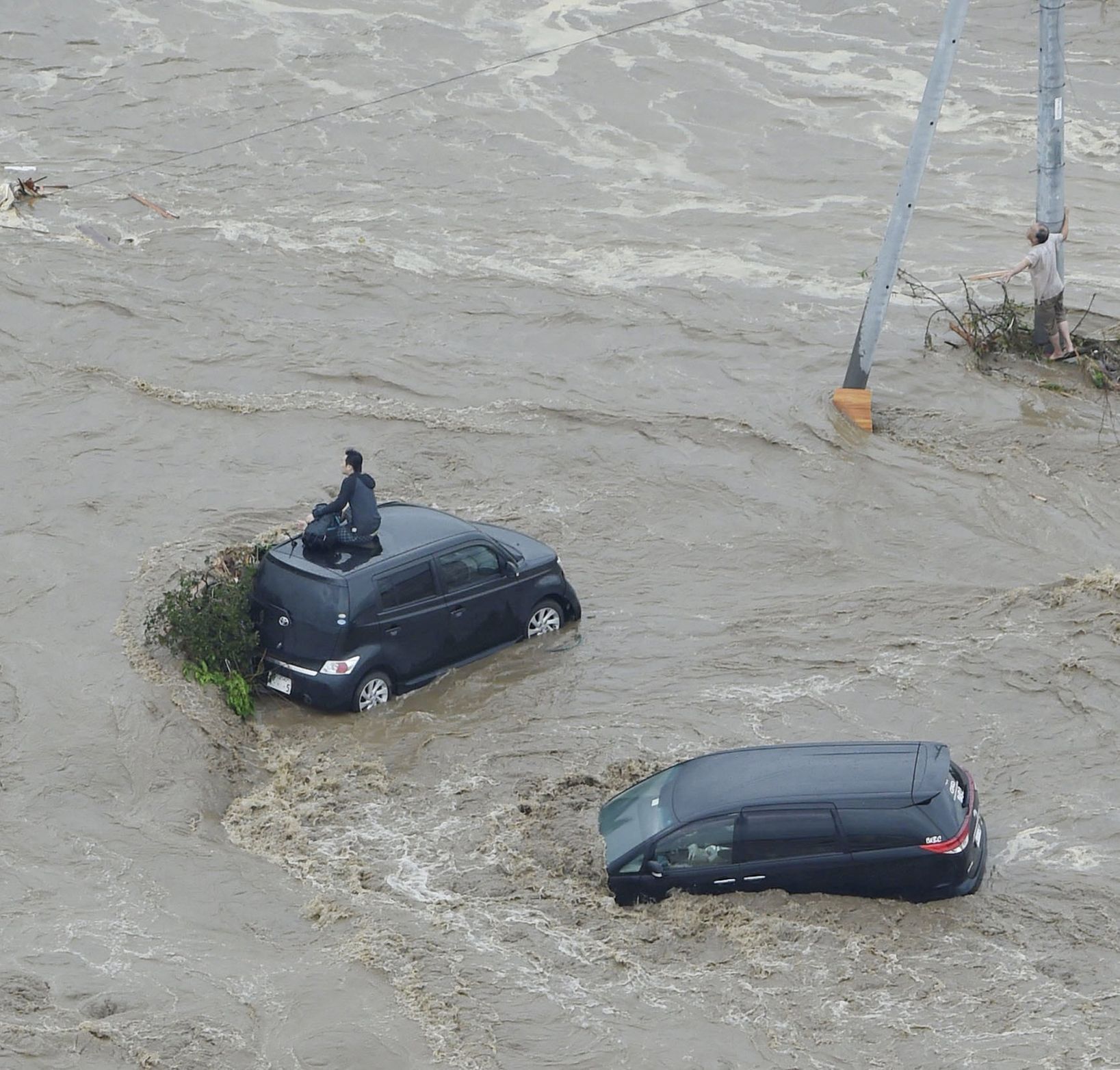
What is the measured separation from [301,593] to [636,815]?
11.8ft

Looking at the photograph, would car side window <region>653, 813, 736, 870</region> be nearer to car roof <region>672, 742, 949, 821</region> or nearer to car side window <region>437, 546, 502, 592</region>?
car roof <region>672, 742, 949, 821</region>

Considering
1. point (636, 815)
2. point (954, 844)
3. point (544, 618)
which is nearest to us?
A: point (954, 844)

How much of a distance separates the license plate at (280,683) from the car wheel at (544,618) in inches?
88.5

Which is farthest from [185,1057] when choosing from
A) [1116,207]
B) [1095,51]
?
[1095,51]

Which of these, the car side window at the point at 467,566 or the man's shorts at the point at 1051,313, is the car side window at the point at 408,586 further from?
the man's shorts at the point at 1051,313

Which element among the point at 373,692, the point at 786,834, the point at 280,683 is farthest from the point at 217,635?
the point at 786,834

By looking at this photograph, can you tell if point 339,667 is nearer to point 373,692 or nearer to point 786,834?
point 373,692

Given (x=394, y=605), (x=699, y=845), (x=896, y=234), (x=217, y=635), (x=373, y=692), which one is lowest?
(x=373, y=692)

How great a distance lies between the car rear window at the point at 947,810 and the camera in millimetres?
10156

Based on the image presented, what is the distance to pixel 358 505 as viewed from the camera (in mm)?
13016

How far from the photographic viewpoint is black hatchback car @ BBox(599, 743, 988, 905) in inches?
402

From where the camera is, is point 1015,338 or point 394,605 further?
point 1015,338

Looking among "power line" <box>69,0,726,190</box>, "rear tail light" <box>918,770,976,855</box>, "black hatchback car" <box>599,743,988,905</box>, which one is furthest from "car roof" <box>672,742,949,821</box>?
"power line" <box>69,0,726,190</box>

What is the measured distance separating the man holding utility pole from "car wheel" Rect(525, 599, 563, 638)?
288 inches
